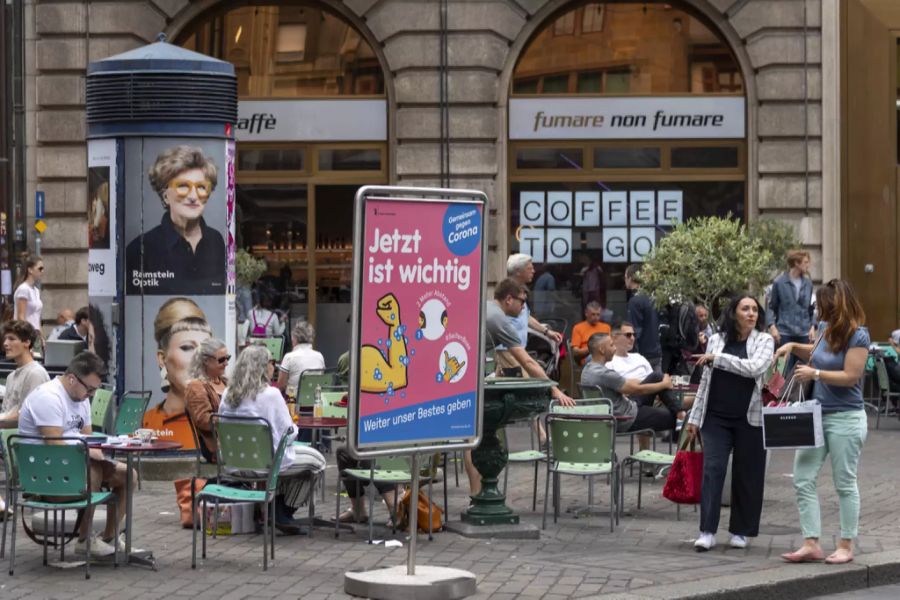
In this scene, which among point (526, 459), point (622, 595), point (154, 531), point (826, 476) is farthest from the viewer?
point (826, 476)

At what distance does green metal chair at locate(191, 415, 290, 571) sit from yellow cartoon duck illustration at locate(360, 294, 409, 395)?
1.46 meters

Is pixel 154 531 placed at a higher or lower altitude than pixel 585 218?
lower

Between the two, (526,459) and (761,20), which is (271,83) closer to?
(761,20)

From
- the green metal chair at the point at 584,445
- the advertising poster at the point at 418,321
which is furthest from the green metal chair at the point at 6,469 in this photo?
the green metal chair at the point at 584,445

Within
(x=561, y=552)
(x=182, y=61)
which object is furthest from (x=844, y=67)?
(x=561, y=552)

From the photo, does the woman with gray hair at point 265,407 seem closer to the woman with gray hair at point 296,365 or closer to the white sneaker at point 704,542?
the white sneaker at point 704,542

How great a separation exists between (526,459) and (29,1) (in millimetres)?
12784

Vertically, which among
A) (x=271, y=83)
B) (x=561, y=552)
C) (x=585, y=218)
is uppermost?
(x=271, y=83)

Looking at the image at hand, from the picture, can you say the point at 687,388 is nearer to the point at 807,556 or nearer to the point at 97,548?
the point at 807,556

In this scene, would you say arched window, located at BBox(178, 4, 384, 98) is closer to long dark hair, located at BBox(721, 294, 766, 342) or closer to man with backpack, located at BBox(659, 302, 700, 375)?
man with backpack, located at BBox(659, 302, 700, 375)

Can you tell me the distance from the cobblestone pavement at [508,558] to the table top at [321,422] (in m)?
0.64

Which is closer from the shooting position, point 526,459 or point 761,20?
point 526,459

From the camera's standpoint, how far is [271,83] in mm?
22734

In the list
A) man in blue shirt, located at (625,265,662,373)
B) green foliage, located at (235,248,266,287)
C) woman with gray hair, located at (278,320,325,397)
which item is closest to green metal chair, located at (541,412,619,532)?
woman with gray hair, located at (278,320,325,397)
